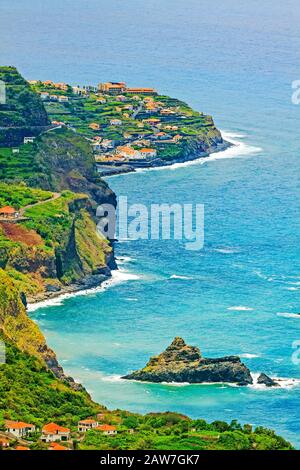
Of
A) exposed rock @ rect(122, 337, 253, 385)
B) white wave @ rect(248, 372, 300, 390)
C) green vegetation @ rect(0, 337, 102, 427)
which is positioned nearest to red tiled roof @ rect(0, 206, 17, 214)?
exposed rock @ rect(122, 337, 253, 385)

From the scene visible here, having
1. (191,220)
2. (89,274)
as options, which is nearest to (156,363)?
(89,274)

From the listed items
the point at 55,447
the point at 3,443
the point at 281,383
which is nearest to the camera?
the point at 3,443

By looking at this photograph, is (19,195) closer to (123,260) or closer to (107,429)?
(123,260)

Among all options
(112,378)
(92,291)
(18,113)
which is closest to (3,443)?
(112,378)

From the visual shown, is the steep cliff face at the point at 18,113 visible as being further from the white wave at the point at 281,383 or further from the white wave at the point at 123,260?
the white wave at the point at 281,383

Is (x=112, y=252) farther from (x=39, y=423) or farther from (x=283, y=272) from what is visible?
(x=39, y=423)

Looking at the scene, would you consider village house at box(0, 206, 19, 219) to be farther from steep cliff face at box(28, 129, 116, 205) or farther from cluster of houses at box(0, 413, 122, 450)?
cluster of houses at box(0, 413, 122, 450)
